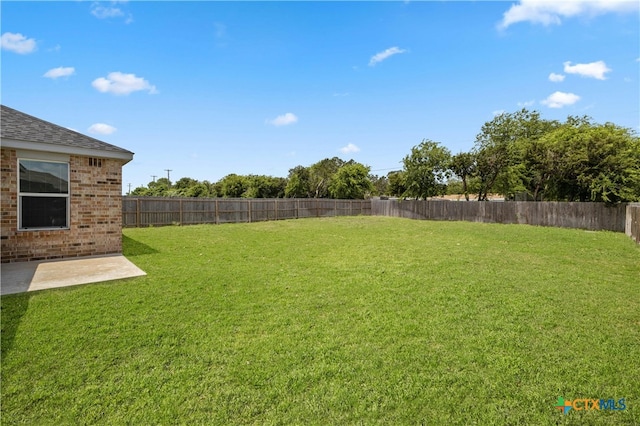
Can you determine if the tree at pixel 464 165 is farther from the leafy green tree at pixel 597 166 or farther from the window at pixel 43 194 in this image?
the window at pixel 43 194

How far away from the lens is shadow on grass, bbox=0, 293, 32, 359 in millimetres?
2949

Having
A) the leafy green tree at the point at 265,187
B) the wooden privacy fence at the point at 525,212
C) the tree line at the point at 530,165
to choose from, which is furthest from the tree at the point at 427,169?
the leafy green tree at the point at 265,187

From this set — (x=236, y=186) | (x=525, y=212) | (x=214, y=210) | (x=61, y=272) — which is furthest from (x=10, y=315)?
(x=236, y=186)

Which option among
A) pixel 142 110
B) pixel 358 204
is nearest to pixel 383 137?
pixel 358 204

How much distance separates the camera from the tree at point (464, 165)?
79.4ft

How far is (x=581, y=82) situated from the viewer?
17109 millimetres

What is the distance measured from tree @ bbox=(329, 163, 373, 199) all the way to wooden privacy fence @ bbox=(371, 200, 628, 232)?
1172 cm

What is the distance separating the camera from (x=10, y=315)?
3.56m

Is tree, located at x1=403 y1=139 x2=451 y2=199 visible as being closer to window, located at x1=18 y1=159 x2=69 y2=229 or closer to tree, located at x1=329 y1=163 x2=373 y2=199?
tree, located at x1=329 y1=163 x2=373 y2=199

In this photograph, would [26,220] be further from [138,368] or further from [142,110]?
[142,110]

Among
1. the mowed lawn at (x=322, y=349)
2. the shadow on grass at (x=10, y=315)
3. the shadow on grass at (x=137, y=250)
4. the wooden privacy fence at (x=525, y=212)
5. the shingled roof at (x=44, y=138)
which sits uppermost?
the shingled roof at (x=44, y=138)

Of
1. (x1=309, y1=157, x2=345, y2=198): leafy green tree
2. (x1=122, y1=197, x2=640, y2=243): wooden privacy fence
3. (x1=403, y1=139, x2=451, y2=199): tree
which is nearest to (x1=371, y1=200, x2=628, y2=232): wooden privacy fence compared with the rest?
(x1=122, y1=197, x2=640, y2=243): wooden privacy fence

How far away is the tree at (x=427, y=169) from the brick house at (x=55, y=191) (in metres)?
22.3

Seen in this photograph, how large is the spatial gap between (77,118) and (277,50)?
9.29 meters
